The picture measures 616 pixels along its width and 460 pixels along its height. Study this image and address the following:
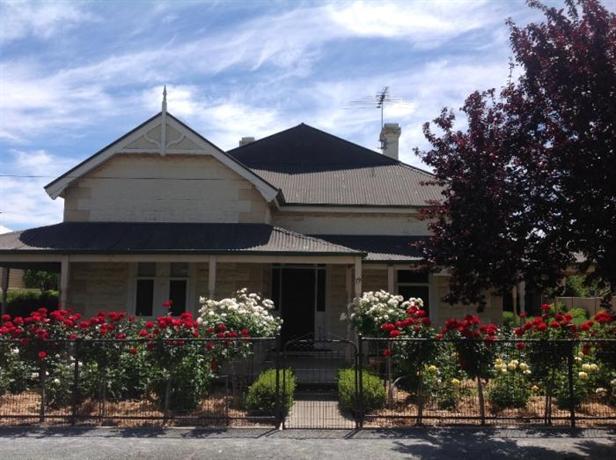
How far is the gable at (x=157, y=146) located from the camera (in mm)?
15836

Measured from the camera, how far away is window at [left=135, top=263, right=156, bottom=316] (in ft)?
51.9

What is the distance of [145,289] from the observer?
1588 cm

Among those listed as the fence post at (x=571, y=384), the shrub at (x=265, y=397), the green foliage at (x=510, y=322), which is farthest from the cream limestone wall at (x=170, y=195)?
the fence post at (x=571, y=384)

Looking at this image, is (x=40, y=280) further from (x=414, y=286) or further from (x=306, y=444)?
(x=306, y=444)

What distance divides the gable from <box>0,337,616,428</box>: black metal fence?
671 cm

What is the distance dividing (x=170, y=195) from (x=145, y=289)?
2510 millimetres

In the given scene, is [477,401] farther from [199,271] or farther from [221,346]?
[199,271]

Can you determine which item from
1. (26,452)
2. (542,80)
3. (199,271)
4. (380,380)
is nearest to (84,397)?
(26,452)

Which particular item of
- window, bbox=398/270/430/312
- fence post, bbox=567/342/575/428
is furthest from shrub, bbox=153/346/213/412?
window, bbox=398/270/430/312

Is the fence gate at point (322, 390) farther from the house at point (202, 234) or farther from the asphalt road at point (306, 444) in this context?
the house at point (202, 234)

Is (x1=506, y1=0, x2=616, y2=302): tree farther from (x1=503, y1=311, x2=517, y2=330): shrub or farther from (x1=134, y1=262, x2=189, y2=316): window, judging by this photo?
(x1=134, y1=262, x2=189, y2=316): window

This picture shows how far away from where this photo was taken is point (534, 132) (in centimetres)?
838

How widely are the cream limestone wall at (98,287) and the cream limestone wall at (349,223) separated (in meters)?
4.49

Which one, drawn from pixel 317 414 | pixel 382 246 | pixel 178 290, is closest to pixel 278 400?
pixel 317 414
